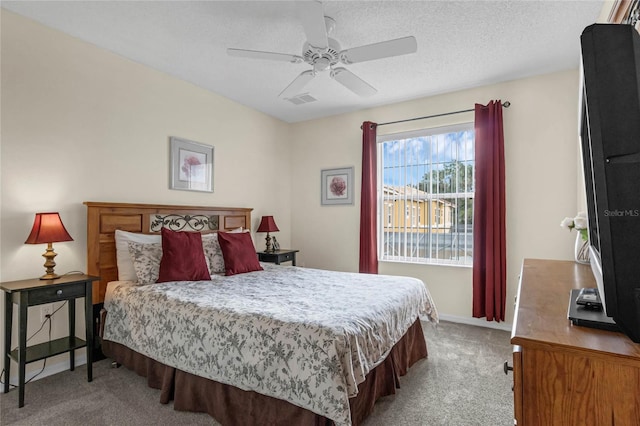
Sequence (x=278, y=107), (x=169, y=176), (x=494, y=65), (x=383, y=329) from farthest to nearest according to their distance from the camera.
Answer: (x=278, y=107), (x=169, y=176), (x=494, y=65), (x=383, y=329)

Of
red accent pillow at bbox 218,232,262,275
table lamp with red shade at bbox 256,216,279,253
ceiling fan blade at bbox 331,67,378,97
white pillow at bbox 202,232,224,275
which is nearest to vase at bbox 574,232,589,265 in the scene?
ceiling fan blade at bbox 331,67,378,97

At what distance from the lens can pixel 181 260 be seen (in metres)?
2.90

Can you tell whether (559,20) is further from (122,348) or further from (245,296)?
(122,348)

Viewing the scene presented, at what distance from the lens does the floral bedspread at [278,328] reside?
167 centimetres

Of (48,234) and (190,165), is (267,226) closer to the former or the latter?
(190,165)

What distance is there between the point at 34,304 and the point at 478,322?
13.5ft

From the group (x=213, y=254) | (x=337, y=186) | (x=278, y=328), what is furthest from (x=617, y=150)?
(x=337, y=186)

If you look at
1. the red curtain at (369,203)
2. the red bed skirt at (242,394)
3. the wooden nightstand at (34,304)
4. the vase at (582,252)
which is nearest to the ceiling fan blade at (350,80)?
the red curtain at (369,203)

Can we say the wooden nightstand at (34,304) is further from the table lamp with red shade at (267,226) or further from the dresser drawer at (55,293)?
the table lamp with red shade at (267,226)

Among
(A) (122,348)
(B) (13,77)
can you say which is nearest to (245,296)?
(A) (122,348)

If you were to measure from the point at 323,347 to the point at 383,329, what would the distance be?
23.2 inches

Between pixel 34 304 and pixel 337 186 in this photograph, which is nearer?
pixel 34 304

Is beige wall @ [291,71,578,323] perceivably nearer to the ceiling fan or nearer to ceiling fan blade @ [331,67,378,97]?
ceiling fan blade @ [331,67,378,97]

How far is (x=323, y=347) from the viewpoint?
1.67 m
